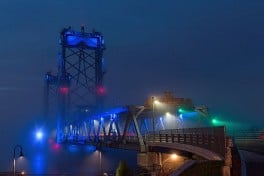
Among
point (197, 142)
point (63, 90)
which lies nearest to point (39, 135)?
point (63, 90)

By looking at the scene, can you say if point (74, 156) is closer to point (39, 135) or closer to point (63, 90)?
point (63, 90)

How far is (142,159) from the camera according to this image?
55.5 meters

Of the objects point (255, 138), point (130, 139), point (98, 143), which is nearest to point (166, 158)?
point (255, 138)

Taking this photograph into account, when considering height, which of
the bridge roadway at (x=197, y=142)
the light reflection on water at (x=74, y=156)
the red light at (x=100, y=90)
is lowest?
the light reflection on water at (x=74, y=156)

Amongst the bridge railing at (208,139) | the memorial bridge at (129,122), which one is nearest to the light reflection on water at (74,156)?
the memorial bridge at (129,122)

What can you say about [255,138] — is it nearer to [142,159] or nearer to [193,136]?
[193,136]

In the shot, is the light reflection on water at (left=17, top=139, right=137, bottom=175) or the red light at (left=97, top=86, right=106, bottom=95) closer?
the light reflection on water at (left=17, top=139, right=137, bottom=175)

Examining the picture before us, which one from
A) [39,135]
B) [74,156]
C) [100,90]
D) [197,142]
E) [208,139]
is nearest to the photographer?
[208,139]

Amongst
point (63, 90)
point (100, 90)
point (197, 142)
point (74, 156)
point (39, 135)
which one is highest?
point (63, 90)

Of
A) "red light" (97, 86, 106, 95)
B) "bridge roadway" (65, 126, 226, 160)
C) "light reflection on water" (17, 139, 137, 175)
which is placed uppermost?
"red light" (97, 86, 106, 95)

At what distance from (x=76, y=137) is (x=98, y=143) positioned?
26849 millimetres

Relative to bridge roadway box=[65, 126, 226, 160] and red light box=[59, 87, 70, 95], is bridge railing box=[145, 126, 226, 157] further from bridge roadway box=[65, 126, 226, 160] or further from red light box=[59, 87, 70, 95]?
red light box=[59, 87, 70, 95]

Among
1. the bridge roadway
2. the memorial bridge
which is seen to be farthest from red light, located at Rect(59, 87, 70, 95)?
the bridge roadway

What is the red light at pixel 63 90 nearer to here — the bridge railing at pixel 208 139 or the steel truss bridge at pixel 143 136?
the steel truss bridge at pixel 143 136
